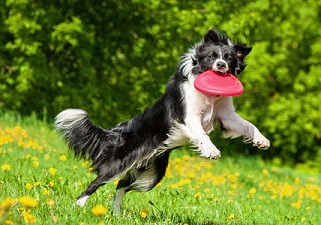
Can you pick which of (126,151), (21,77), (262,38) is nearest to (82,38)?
(21,77)

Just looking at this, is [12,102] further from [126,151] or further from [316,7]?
[126,151]

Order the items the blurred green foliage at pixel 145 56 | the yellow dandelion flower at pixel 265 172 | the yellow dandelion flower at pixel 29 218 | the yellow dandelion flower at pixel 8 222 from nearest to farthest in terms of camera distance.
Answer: the yellow dandelion flower at pixel 8 222 < the yellow dandelion flower at pixel 29 218 < the yellow dandelion flower at pixel 265 172 < the blurred green foliage at pixel 145 56

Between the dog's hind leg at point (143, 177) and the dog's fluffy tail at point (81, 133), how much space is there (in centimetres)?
35

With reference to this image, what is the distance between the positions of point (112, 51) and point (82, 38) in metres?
1.67

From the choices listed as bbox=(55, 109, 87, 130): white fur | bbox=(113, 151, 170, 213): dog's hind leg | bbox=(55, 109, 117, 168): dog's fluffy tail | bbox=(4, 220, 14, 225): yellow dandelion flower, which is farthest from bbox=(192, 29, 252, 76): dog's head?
bbox=(4, 220, 14, 225): yellow dandelion flower

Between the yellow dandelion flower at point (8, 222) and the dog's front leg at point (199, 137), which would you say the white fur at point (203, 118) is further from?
the yellow dandelion flower at point (8, 222)

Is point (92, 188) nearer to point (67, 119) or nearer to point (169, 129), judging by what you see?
point (67, 119)

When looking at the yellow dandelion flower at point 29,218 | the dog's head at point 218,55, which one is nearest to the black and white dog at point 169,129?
the dog's head at point 218,55

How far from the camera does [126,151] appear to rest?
6152 millimetres

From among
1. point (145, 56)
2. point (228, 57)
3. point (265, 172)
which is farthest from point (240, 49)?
point (145, 56)

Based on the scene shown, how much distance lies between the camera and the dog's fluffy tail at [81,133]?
6406 millimetres

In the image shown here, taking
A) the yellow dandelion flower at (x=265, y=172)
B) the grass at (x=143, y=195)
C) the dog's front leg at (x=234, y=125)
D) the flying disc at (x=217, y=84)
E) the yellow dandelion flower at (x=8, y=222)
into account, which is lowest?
the yellow dandelion flower at (x=265, y=172)

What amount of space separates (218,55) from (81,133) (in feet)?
5.03

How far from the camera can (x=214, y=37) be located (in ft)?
19.3
